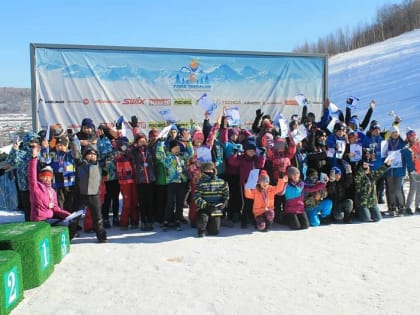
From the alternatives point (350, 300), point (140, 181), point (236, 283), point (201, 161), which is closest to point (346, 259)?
point (350, 300)

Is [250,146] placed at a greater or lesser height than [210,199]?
greater

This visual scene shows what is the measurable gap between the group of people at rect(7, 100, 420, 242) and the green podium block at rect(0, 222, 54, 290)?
1418 mm

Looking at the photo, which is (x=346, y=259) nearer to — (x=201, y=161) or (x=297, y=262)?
(x=297, y=262)

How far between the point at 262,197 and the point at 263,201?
2.5 inches

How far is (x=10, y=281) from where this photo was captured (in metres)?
3.77

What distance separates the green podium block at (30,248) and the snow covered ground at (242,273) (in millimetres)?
119

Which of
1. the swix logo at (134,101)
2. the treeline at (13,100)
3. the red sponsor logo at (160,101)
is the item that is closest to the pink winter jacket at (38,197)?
the swix logo at (134,101)

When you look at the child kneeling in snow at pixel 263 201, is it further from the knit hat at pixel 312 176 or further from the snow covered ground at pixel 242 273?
the knit hat at pixel 312 176

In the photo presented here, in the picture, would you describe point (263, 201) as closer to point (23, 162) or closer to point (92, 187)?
point (92, 187)

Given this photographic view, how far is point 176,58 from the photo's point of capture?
893cm

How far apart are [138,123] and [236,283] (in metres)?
5.06

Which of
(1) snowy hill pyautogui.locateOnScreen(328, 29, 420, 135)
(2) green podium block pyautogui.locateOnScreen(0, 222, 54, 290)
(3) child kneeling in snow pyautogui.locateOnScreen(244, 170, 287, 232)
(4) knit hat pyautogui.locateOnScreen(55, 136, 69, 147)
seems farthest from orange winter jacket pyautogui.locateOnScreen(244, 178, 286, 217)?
(1) snowy hill pyautogui.locateOnScreen(328, 29, 420, 135)

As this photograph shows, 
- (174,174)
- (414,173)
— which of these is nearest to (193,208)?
(174,174)

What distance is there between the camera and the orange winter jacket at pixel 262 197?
263 inches
